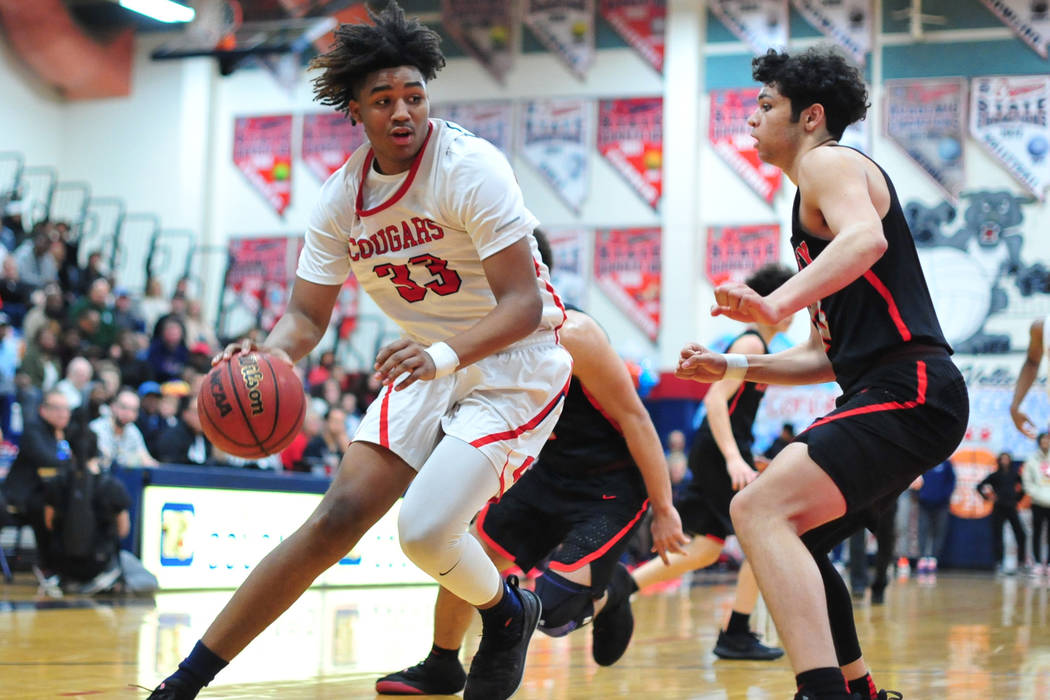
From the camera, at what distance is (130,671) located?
15.6ft

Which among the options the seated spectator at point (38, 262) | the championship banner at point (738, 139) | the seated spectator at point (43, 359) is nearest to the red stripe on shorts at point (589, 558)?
the seated spectator at point (43, 359)

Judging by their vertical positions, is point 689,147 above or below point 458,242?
above

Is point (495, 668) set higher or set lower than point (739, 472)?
lower

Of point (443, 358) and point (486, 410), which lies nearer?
point (443, 358)

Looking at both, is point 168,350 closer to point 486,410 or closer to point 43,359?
point 43,359

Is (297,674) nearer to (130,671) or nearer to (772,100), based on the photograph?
(130,671)

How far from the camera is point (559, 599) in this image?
14.9 ft

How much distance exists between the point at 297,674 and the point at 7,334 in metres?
9.37

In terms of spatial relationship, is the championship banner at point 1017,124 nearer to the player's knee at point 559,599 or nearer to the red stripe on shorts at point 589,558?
the red stripe on shorts at point 589,558

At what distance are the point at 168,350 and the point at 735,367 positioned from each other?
12.6m

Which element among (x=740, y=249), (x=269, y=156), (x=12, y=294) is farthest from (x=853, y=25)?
(x=12, y=294)

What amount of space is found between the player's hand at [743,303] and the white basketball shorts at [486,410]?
0.83 metres

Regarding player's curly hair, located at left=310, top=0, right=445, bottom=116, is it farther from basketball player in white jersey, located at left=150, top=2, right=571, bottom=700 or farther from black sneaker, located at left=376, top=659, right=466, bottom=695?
black sneaker, located at left=376, top=659, right=466, bottom=695

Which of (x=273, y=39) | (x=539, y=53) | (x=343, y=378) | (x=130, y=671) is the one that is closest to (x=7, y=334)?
(x=343, y=378)
